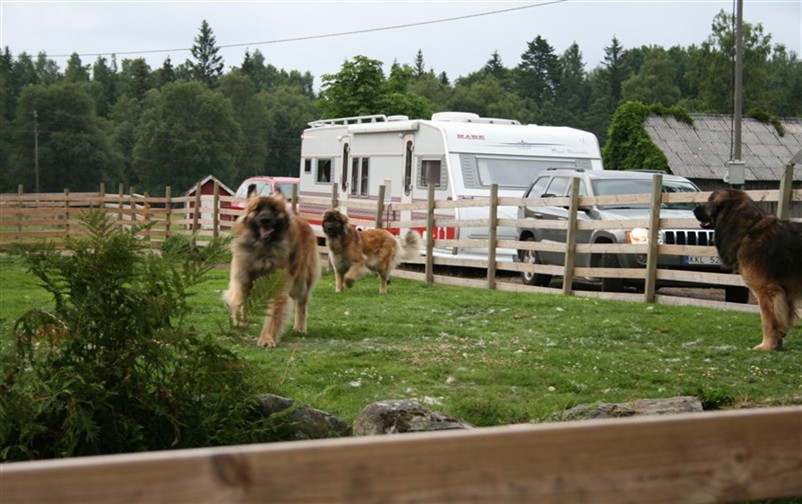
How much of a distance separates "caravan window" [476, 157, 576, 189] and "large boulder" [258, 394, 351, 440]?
49.8ft

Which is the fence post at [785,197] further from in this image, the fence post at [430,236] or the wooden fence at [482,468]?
the wooden fence at [482,468]

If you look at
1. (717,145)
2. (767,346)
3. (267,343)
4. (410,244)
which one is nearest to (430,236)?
(410,244)

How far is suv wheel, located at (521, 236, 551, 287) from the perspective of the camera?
17.5 metres

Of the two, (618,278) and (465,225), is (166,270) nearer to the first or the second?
(618,278)

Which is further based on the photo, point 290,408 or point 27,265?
point 290,408

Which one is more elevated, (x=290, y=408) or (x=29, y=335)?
(x=29, y=335)

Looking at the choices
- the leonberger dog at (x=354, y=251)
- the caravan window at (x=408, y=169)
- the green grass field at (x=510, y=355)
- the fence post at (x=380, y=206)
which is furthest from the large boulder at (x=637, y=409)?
the caravan window at (x=408, y=169)

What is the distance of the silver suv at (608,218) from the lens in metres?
15.0

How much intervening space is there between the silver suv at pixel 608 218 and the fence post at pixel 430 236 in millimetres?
1596

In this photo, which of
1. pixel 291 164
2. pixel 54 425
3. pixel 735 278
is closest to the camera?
pixel 54 425

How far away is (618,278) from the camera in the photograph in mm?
15672

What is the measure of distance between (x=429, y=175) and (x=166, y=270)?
1639 cm

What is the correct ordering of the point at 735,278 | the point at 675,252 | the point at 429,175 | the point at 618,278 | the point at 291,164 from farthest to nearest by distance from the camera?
1. the point at 291,164
2. the point at 429,175
3. the point at 618,278
4. the point at 675,252
5. the point at 735,278

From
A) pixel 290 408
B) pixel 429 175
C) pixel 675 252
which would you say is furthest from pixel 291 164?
pixel 290 408
